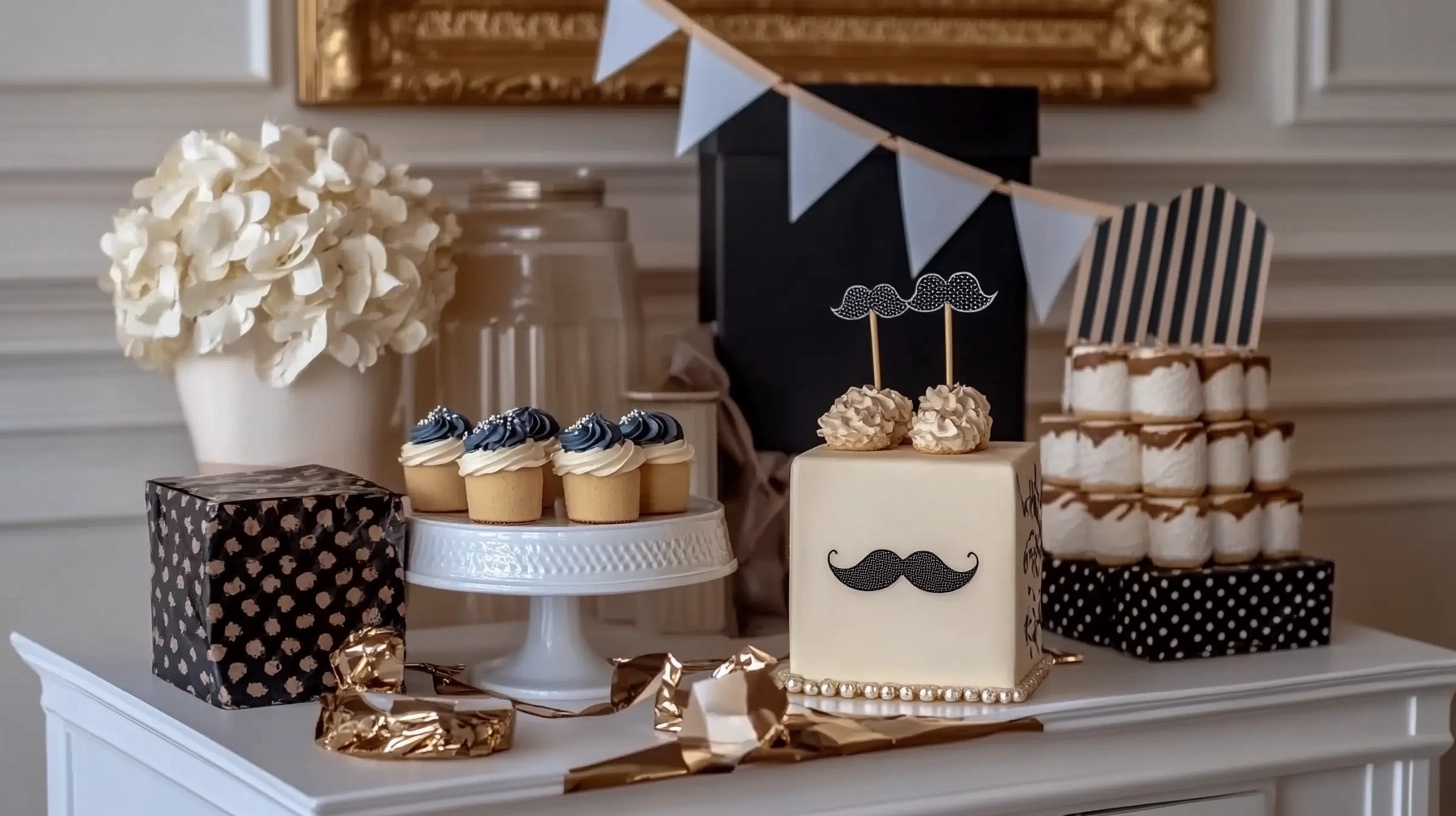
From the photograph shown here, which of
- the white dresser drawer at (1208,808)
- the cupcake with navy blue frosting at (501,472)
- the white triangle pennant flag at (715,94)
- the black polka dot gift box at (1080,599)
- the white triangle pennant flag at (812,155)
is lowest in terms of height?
the white dresser drawer at (1208,808)

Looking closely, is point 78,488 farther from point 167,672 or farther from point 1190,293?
point 1190,293

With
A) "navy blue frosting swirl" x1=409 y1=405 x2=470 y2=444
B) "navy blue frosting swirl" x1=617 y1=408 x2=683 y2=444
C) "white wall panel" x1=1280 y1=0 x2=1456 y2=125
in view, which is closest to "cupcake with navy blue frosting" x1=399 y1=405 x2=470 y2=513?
"navy blue frosting swirl" x1=409 y1=405 x2=470 y2=444

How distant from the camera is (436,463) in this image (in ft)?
3.39

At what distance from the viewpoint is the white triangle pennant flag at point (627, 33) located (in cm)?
126

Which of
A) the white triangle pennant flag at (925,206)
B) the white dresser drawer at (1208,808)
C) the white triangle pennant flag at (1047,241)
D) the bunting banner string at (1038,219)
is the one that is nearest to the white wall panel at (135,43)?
the bunting banner string at (1038,219)

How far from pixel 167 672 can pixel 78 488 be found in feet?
1.09

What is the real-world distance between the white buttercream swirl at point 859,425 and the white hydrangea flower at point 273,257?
32 centimetres

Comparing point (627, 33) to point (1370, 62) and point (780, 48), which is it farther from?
point (1370, 62)

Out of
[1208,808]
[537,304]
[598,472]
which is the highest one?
[537,304]

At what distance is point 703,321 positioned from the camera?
4.41 feet

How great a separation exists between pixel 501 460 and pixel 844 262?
40 centimetres

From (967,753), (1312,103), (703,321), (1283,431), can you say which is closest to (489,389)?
(703,321)

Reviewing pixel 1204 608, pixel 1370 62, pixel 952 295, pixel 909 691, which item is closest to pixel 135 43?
pixel 952 295

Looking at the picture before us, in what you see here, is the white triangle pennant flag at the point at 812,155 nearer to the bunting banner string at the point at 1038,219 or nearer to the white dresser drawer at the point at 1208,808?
the bunting banner string at the point at 1038,219
